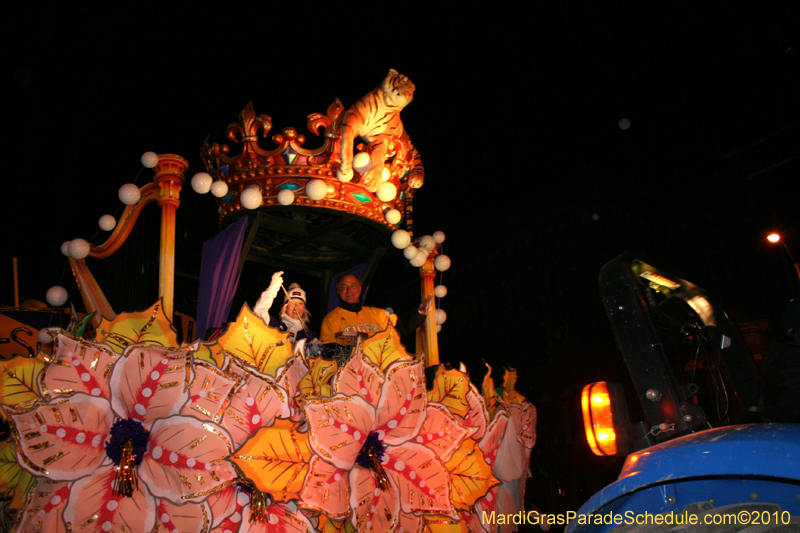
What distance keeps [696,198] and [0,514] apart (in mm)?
7688

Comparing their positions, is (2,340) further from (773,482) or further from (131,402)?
(773,482)

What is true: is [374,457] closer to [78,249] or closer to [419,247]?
[419,247]

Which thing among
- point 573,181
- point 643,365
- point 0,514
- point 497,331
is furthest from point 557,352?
point 0,514

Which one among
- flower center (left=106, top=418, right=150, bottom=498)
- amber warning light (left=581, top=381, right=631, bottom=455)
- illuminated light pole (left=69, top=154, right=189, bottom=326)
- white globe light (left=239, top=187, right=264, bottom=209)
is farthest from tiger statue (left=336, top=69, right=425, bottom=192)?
amber warning light (left=581, top=381, right=631, bottom=455)

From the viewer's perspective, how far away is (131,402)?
1979 millimetres

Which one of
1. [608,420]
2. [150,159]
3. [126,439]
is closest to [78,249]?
[150,159]

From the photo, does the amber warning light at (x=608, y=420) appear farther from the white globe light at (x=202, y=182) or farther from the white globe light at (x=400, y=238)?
the white globe light at (x=202, y=182)

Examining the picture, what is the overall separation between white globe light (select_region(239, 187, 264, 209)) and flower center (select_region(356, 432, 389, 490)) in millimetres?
1736

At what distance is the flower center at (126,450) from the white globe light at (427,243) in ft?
7.90

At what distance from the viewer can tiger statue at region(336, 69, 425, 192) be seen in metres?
3.23

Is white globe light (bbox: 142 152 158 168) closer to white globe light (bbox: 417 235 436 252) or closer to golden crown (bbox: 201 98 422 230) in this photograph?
golden crown (bbox: 201 98 422 230)

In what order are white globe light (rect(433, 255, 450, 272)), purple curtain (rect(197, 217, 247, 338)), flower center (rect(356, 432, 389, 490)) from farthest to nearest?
white globe light (rect(433, 255, 450, 272)) → purple curtain (rect(197, 217, 247, 338)) → flower center (rect(356, 432, 389, 490))

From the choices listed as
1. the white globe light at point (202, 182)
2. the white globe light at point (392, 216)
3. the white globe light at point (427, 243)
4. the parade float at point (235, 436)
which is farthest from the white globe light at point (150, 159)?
the white globe light at point (427, 243)

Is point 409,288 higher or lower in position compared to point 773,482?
higher
